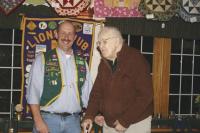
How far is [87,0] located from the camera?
3904mm

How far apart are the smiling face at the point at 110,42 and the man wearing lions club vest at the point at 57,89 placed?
1.85ft

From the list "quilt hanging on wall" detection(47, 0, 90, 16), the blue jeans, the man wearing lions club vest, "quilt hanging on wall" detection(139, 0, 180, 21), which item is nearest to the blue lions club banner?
"quilt hanging on wall" detection(47, 0, 90, 16)

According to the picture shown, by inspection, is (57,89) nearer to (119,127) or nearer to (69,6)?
(119,127)

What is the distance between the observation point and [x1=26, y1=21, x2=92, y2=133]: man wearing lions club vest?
2.90 m

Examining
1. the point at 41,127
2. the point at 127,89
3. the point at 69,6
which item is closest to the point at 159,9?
the point at 69,6

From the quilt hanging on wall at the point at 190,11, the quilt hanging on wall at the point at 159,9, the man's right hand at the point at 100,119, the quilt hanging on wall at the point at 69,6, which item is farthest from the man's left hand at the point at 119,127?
the quilt hanging on wall at the point at 190,11

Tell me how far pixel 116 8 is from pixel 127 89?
1.75 metres

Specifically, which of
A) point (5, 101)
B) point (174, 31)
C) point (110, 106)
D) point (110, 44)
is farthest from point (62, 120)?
point (174, 31)

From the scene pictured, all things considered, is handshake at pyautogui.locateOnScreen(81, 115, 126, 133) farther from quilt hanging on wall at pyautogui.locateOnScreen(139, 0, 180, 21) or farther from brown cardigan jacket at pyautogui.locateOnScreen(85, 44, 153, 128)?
quilt hanging on wall at pyautogui.locateOnScreen(139, 0, 180, 21)

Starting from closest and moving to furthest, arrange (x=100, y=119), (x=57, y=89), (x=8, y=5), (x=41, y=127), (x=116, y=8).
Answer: (x=100, y=119) < (x=41, y=127) < (x=57, y=89) < (x=8, y=5) < (x=116, y=8)

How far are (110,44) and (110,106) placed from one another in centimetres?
43

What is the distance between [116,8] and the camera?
403cm

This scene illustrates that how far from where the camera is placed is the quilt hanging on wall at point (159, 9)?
4.05 metres

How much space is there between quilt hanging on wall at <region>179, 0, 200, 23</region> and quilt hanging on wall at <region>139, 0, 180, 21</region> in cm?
11
